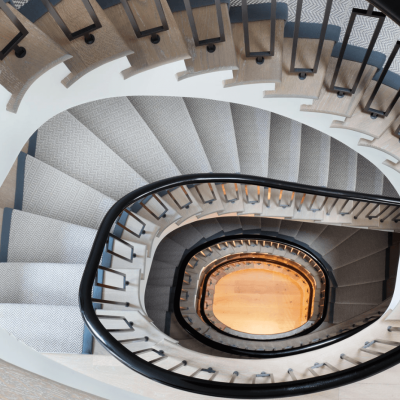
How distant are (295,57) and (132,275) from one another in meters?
2.61

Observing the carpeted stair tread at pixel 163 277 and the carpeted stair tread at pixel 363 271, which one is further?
the carpeted stair tread at pixel 163 277

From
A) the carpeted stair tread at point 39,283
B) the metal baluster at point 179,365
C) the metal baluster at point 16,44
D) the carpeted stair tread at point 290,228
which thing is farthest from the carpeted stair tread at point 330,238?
the metal baluster at point 16,44

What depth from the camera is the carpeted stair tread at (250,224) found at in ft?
25.3

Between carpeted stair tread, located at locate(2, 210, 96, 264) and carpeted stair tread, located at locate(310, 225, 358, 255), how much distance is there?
5.46 meters

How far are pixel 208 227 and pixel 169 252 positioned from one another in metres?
0.97

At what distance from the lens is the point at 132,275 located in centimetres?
384

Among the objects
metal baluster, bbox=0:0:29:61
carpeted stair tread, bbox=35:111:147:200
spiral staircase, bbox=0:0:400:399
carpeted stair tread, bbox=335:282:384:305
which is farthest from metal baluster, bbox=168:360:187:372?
carpeted stair tread, bbox=335:282:384:305

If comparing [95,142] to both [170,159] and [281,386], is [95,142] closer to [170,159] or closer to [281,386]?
[170,159]

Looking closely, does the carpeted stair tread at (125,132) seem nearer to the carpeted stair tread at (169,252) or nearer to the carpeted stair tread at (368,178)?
the carpeted stair tread at (368,178)

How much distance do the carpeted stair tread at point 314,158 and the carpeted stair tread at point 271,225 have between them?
101 inches

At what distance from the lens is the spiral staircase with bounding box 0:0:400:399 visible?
253cm

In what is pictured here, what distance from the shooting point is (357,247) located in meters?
7.11

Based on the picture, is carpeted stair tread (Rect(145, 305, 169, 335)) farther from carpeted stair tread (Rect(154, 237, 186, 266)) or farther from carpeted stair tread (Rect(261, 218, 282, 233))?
carpeted stair tread (Rect(261, 218, 282, 233))

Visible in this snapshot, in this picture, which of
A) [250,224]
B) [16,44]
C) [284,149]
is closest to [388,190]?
[284,149]
